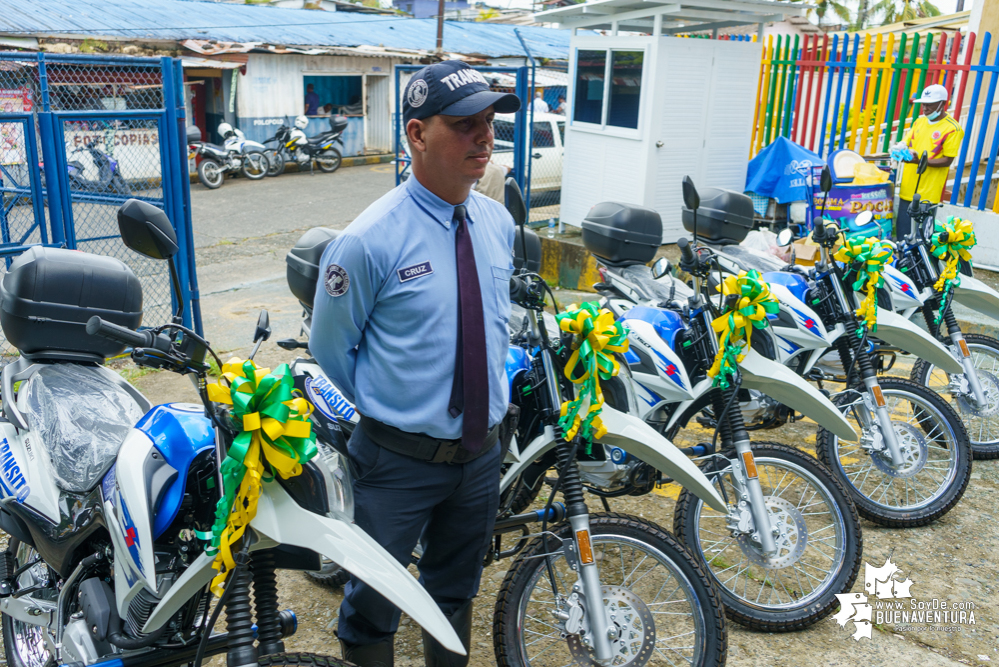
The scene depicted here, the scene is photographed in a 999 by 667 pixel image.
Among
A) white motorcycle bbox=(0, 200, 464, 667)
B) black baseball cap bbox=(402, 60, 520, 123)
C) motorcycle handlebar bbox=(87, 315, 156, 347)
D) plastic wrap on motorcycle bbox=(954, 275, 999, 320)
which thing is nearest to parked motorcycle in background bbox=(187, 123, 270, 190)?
white motorcycle bbox=(0, 200, 464, 667)

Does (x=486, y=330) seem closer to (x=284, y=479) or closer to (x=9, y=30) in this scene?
(x=284, y=479)

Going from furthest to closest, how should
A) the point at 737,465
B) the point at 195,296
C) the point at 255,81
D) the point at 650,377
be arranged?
the point at 255,81, the point at 195,296, the point at 650,377, the point at 737,465

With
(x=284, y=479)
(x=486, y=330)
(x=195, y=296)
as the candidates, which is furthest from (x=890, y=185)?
(x=284, y=479)

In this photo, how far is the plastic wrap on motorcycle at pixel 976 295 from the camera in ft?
15.0

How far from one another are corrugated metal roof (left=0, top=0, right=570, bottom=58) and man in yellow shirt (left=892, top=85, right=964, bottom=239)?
1341cm

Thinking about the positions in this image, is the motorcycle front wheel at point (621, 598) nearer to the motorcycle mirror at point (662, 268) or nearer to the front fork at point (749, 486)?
the front fork at point (749, 486)

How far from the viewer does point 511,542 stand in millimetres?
3744

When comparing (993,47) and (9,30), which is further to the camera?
(9,30)

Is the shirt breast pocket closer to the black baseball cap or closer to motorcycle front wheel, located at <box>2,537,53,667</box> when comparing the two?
the black baseball cap

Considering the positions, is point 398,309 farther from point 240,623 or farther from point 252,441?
point 240,623

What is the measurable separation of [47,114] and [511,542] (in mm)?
3758

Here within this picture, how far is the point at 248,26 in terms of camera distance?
61.3 feet

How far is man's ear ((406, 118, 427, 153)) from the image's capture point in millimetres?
2117

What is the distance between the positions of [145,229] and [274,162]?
15.7 m
